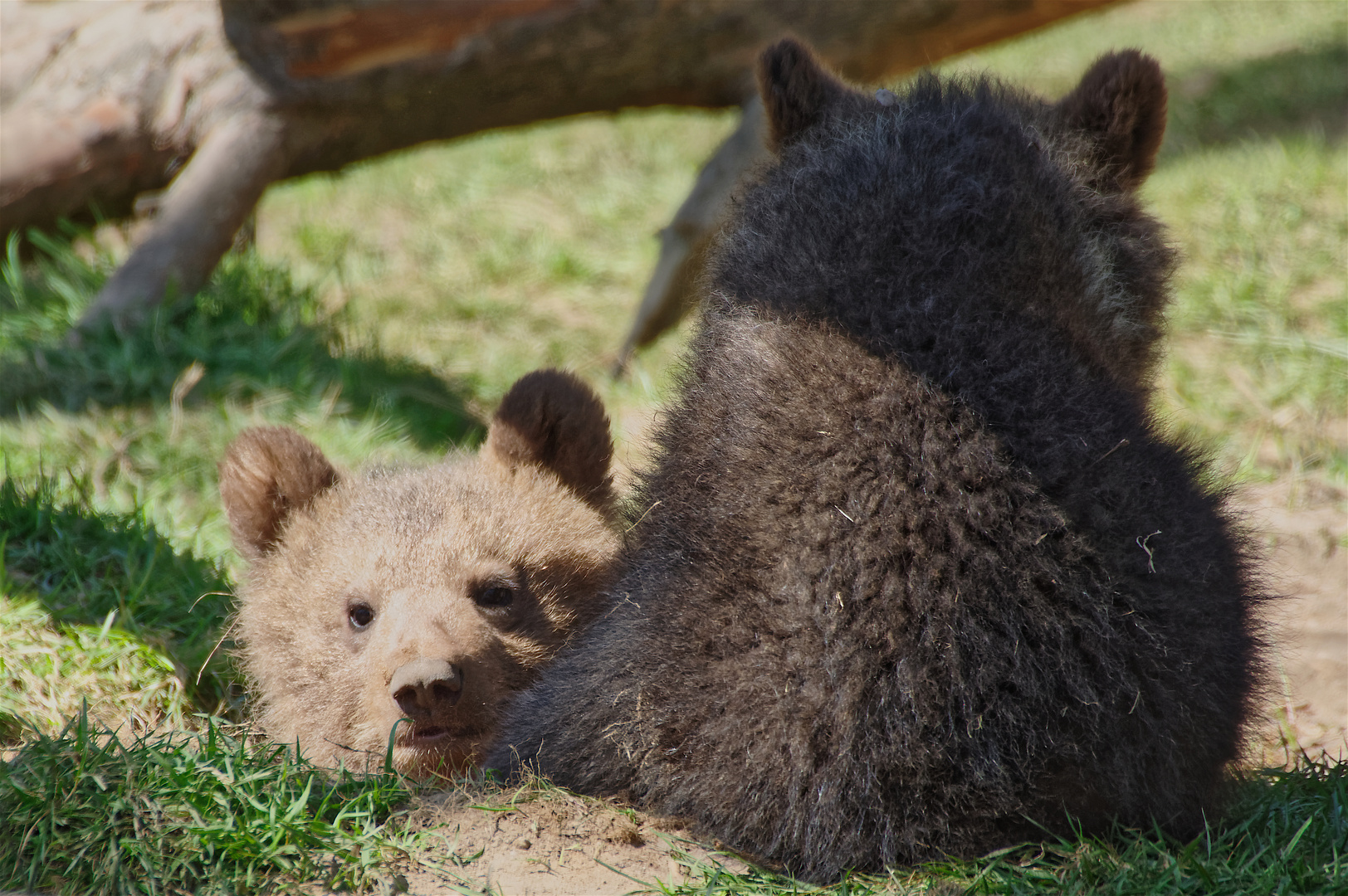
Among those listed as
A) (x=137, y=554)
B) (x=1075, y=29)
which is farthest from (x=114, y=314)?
(x=1075, y=29)

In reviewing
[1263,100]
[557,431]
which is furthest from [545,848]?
[1263,100]

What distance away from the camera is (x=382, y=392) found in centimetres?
632

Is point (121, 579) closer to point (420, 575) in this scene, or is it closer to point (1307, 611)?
point (420, 575)

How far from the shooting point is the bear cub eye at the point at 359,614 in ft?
12.4

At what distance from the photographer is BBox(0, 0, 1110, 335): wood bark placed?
6051 mm

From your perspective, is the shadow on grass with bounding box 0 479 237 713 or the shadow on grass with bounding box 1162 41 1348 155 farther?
the shadow on grass with bounding box 1162 41 1348 155

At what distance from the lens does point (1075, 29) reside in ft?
50.5

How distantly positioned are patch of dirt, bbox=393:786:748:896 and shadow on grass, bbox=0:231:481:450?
2.81 meters

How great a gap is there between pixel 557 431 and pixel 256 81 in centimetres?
325

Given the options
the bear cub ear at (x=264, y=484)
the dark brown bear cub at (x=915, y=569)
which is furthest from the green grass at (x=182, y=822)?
the bear cub ear at (x=264, y=484)

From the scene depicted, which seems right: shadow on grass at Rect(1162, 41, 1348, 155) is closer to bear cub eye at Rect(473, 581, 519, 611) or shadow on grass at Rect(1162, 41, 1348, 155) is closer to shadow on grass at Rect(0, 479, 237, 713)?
bear cub eye at Rect(473, 581, 519, 611)

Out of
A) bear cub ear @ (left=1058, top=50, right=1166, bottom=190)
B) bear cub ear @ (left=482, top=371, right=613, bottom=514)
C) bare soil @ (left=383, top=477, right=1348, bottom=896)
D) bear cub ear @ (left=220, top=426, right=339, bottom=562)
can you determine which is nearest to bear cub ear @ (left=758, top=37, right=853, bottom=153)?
bear cub ear @ (left=1058, top=50, right=1166, bottom=190)

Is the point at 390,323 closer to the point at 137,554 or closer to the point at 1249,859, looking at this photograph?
the point at 137,554

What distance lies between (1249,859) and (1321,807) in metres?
0.43
